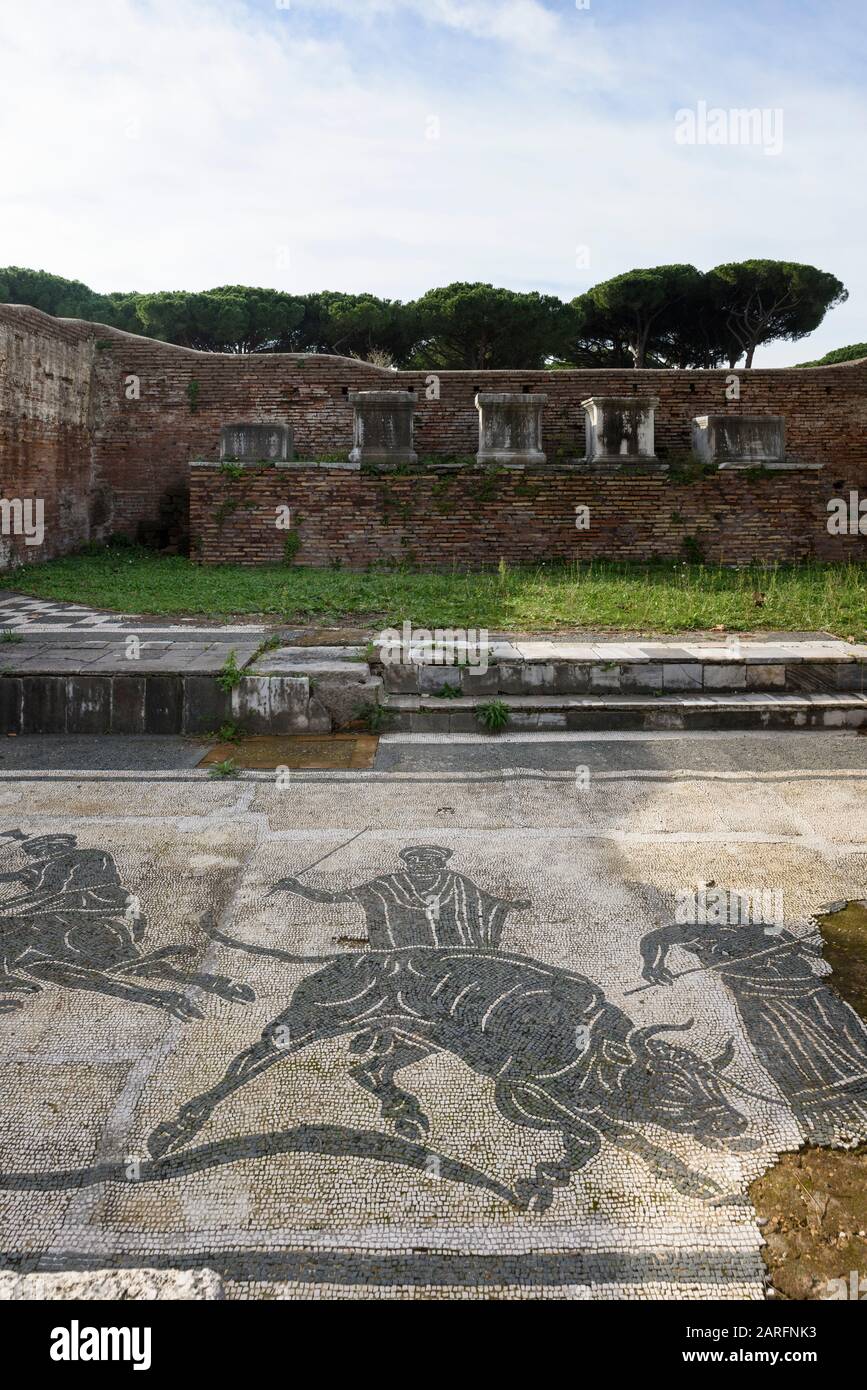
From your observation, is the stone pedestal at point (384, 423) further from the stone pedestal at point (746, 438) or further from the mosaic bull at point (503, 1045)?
the mosaic bull at point (503, 1045)

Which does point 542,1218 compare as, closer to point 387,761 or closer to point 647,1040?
point 647,1040

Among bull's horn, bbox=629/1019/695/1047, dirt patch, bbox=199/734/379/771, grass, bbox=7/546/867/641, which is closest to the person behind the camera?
bull's horn, bbox=629/1019/695/1047

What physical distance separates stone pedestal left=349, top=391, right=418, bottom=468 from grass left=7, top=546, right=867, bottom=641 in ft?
5.97

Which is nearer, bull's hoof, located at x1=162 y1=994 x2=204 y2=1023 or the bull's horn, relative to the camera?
the bull's horn

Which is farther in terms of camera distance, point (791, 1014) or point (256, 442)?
point (256, 442)

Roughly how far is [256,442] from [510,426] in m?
3.06

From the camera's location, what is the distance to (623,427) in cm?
1119

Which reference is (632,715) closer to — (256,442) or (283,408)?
(256,442)

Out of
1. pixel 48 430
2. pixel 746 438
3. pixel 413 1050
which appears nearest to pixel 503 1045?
pixel 413 1050

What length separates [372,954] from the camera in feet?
8.74

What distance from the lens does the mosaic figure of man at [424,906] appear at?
276 cm

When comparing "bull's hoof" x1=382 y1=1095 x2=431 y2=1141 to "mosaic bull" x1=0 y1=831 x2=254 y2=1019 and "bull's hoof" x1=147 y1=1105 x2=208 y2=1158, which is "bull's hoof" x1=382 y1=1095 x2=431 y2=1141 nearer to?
"bull's hoof" x1=147 y1=1105 x2=208 y2=1158

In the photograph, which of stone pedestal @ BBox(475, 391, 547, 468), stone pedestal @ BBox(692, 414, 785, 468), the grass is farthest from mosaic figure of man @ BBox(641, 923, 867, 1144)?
stone pedestal @ BBox(692, 414, 785, 468)

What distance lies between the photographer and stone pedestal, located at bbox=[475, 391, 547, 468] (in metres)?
11.0
